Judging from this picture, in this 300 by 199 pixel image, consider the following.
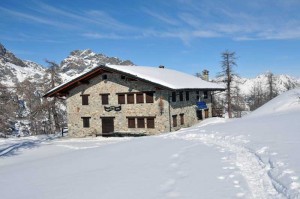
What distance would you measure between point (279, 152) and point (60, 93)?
26148 millimetres

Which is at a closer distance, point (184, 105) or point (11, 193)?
point (11, 193)

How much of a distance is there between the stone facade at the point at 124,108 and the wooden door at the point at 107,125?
0.82 feet

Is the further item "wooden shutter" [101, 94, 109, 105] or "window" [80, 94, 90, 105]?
"window" [80, 94, 90, 105]

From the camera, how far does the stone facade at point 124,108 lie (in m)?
29.1

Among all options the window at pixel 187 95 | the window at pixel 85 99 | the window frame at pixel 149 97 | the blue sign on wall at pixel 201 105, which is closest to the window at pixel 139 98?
the window frame at pixel 149 97

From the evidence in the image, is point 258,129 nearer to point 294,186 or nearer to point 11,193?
point 294,186

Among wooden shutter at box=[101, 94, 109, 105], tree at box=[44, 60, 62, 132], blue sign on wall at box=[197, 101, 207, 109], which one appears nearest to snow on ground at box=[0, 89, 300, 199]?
wooden shutter at box=[101, 94, 109, 105]

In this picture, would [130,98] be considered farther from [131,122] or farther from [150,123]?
[150,123]

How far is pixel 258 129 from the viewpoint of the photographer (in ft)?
60.6

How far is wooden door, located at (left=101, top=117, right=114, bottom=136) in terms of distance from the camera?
31461mm

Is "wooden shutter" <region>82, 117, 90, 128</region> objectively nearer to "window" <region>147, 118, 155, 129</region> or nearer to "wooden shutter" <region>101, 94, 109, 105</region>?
"wooden shutter" <region>101, 94, 109, 105</region>

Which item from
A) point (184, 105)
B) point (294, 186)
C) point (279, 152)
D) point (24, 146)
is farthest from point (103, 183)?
point (184, 105)

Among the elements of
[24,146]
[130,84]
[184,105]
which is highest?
[130,84]

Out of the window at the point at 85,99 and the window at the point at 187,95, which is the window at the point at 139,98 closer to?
the window at the point at 187,95
